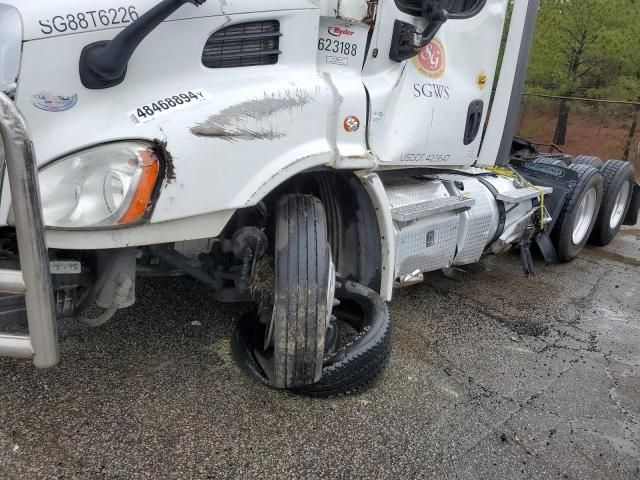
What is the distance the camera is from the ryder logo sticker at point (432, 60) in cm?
344

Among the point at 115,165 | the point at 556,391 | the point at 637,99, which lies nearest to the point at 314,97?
the point at 115,165

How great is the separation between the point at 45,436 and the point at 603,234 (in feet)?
20.2

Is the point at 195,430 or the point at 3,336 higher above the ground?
the point at 3,336

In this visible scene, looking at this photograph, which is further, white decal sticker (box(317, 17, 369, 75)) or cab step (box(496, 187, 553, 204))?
cab step (box(496, 187, 553, 204))

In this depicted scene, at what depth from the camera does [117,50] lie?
2154 mm

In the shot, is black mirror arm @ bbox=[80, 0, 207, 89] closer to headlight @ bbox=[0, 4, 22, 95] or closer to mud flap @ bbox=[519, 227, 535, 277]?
headlight @ bbox=[0, 4, 22, 95]

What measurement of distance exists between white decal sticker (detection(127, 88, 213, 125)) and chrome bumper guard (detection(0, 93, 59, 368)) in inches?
21.3

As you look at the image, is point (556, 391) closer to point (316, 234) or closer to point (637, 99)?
point (316, 234)

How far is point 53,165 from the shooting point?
212 cm

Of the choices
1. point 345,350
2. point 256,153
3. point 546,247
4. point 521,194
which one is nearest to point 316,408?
point 345,350

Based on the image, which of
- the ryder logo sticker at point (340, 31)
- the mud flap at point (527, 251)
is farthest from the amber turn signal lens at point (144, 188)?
the mud flap at point (527, 251)

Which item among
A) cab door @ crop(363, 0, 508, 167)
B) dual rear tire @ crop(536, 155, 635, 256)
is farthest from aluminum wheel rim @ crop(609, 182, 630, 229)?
cab door @ crop(363, 0, 508, 167)

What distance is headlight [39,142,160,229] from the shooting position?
2125 mm

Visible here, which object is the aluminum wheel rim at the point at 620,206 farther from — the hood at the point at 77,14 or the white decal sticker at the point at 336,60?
the hood at the point at 77,14
